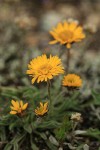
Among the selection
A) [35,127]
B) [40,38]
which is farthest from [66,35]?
[40,38]

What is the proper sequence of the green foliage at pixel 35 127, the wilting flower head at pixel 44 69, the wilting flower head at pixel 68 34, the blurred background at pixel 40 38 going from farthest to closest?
the blurred background at pixel 40 38
the wilting flower head at pixel 68 34
the green foliage at pixel 35 127
the wilting flower head at pixel 44 69

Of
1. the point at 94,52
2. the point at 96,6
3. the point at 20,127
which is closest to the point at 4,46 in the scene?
the point at 94,52

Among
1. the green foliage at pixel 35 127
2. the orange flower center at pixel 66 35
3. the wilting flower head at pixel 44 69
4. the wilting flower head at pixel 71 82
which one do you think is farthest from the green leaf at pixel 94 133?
the orange flower center at pixel 66 35

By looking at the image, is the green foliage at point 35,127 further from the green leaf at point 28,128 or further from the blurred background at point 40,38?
the blurred background at point 40,38

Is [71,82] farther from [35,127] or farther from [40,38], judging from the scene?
[40,38]

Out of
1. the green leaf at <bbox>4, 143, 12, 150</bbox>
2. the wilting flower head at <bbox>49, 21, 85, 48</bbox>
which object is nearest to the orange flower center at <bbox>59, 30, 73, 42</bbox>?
the wilting flower head at <bbox>49, 21, 85, 48</bbox>

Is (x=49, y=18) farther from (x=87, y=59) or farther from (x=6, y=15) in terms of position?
(x=87, y=59)

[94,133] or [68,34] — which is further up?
[68,34]
